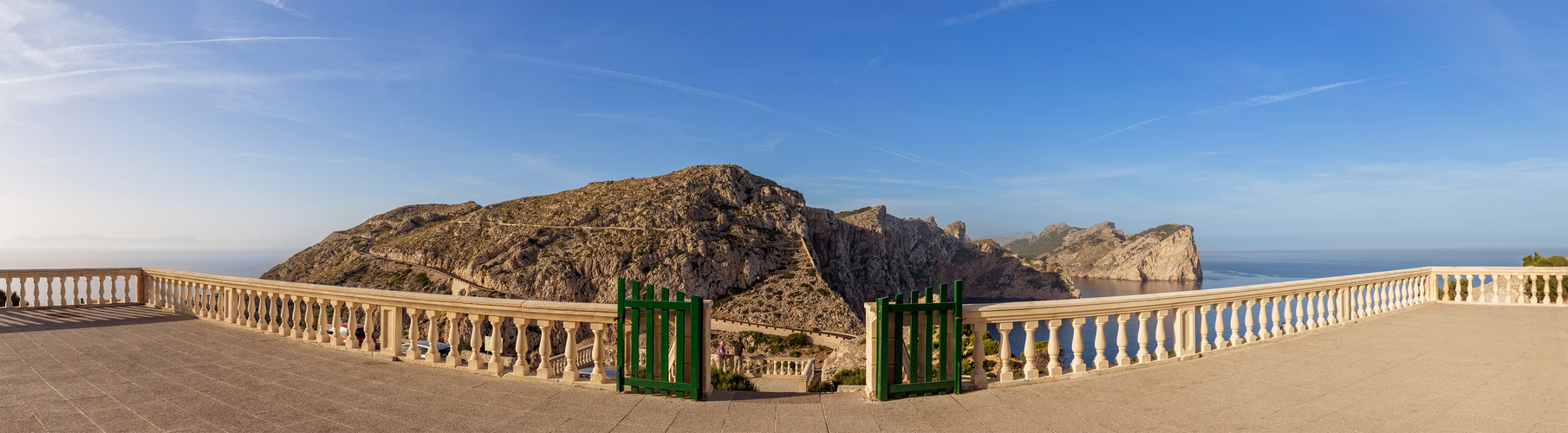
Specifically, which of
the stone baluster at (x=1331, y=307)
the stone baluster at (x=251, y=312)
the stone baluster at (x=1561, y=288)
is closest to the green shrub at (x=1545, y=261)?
the stone baluster at (x=1561, y=288)

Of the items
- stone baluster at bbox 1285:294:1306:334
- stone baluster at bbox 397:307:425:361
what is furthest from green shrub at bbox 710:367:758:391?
stone baluster at bbox 1285:294:1306:334

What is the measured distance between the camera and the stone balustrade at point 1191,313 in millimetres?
5465

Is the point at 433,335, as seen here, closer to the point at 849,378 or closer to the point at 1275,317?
the point at 1275,317

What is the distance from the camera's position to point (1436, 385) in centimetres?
581

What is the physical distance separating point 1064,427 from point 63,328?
557 inches

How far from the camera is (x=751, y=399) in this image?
5.02 meters

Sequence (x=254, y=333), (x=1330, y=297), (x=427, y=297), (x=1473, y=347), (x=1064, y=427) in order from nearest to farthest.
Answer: (x=1064, y=427) → (x=427, y=297) → (x=1473, y=347) → (x=254, y=333) → (x=1330, y=297)

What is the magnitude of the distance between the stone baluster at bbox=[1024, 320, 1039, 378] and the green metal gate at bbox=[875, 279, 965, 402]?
0.59 m

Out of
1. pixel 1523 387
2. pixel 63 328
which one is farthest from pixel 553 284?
pixel 1523 387

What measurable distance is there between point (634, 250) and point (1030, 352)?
7853 cm

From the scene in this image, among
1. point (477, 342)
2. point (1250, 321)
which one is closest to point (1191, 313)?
point (1250, 321)

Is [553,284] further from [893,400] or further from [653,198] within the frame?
[893,400]

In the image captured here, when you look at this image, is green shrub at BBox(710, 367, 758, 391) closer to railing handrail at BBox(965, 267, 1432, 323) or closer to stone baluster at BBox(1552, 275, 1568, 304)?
railing handrail at BBox(965, 267, 1432, 323)

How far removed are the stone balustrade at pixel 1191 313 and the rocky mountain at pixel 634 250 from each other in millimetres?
60813
